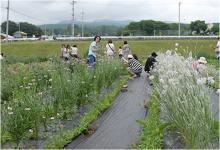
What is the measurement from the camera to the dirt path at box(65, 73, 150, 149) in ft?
24.1

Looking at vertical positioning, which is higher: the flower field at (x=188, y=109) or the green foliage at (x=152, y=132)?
the flower field at (x=188, y=109)

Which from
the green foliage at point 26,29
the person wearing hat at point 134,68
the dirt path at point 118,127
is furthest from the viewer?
the green foliage at point 26,29

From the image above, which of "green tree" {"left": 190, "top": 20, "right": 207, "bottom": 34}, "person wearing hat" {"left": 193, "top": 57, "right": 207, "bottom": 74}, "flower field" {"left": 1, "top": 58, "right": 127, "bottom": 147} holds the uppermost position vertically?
"green tree" {"left": 190, "top": 20, "right": 207, "bottom": 34}

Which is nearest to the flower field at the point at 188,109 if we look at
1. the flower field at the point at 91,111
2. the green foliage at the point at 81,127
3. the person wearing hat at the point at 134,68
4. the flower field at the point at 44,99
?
the flower field at the point at 91,111

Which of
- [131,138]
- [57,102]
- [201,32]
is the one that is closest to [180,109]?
[131,138]

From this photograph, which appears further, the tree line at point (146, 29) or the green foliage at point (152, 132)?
the tree line at point (146, 29)

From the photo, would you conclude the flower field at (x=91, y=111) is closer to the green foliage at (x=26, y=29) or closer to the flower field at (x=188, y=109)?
the flower field at (x=188, y=109)

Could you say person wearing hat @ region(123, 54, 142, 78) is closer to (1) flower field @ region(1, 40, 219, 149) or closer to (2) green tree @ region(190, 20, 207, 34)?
(1) flower field @ region(1, 40, 219, 149)

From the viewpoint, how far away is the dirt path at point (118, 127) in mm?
7355

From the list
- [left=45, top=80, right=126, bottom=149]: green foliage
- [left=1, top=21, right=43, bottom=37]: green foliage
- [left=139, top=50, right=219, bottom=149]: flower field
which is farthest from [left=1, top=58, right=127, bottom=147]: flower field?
[left=1, top=21, right=43, bottom=37]: green foliage

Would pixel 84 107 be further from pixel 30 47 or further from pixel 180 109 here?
pixel 30 47

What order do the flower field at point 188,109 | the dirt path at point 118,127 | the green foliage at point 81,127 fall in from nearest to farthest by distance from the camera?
1. the flower field at point 188,109
2. the green foliage at point 81,127
3. the dirt path at point 118,127

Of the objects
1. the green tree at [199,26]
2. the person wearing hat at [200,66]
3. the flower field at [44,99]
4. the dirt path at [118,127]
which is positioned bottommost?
the dirt path at [118,127]

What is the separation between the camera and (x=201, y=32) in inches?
2936
